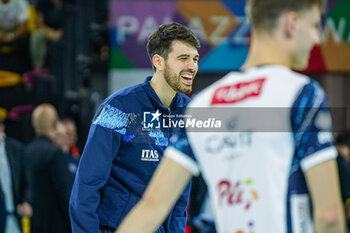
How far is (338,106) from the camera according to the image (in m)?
14.2

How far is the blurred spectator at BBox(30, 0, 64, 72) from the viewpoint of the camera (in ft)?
40.8

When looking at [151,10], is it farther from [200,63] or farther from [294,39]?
[294,39]

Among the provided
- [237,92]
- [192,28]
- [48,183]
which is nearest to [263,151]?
[237,92]

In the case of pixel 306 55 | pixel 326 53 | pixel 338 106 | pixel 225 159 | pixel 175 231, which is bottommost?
pixel 175 231

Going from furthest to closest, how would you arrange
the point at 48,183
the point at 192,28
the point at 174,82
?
the point at 192,28 → the point at 48,183 → the point at 174,82

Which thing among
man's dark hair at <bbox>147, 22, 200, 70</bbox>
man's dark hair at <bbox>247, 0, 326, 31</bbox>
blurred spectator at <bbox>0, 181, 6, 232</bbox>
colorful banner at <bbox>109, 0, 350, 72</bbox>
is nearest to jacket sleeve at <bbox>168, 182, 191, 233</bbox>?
man's dark hair at <bbox>147, 22, 200, 70</bbox>

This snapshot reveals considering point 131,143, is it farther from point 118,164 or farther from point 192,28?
point 192,28

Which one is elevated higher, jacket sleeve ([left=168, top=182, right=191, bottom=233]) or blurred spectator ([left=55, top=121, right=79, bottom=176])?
blurred spectator ([left=55, top=121, right=79, bottom=176])

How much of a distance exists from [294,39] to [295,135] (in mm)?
322

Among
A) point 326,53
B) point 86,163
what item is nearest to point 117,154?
point 86,163

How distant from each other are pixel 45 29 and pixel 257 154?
10.9 m

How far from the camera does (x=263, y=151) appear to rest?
8.01 feet

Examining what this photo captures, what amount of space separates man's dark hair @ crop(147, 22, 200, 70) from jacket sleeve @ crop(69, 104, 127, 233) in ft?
2.17

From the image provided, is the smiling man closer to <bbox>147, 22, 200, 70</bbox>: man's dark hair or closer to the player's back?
<bbox>147, 22, 200, 70</bbox>: man's dark hair
